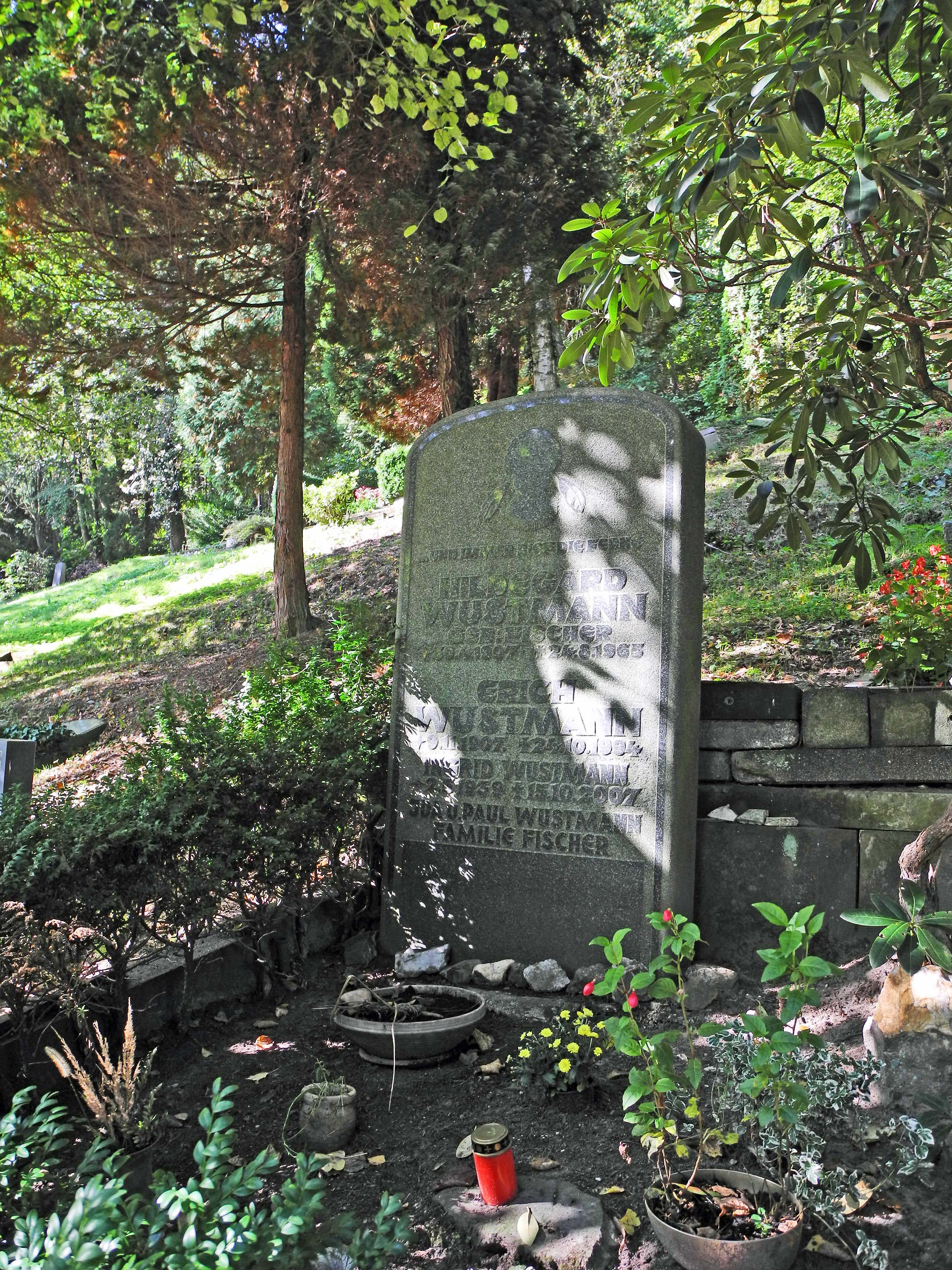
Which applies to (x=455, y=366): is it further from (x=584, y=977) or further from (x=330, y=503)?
(x=330, y=503)

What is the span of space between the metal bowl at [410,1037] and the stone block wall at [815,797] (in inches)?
47.1

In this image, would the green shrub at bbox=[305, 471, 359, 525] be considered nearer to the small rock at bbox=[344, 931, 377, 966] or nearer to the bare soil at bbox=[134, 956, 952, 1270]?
the small rock at bbox=[344, 931, 377, 966]

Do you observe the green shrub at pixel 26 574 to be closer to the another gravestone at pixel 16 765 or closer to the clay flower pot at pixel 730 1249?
the another gravestone at pixel 16 765

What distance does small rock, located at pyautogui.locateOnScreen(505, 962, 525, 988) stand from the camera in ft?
12.3

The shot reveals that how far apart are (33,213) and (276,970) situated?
6.22 metres

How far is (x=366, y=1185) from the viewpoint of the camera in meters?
2.45

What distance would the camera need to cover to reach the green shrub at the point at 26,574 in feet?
87.1

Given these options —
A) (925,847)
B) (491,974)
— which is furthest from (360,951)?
(925,847)

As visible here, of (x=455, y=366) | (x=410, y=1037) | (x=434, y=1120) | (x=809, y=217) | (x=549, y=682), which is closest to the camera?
(x=434, y=1120)

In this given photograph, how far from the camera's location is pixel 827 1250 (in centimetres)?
200

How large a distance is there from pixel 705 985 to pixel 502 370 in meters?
7.65

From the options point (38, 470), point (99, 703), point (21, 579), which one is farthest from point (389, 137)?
point (38, 470)

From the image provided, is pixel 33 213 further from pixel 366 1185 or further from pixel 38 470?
pixel 38 470

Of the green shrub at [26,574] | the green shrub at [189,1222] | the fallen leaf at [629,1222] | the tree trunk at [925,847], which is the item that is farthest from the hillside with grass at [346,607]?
the green shrub at [26,574]
